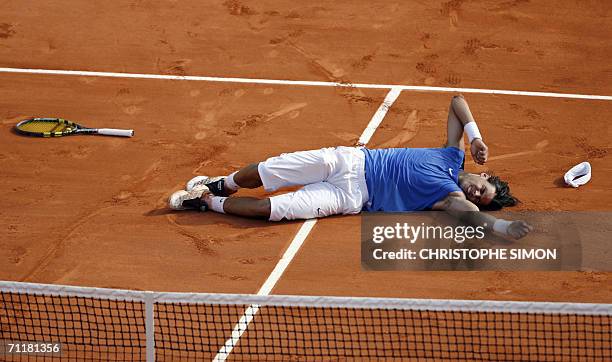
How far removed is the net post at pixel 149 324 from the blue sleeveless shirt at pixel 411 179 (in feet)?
11.5

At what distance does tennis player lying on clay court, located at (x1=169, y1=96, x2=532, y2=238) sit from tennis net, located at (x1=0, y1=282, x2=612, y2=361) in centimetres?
160

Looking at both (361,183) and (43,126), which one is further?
(43,126)

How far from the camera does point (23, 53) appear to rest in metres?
15.4

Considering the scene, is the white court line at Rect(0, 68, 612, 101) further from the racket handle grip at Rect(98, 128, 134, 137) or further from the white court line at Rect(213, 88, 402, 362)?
the racket handle grip at Rect(98, 128, 134, 137)

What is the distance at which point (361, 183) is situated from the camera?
1188 centimetres

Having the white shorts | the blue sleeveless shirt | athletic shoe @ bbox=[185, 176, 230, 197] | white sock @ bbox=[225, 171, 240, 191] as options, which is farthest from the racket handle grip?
the blue sleeveless shirt

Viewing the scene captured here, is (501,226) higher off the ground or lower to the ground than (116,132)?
lower

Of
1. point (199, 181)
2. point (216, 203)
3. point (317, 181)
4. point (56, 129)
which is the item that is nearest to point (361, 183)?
point (317, 181)

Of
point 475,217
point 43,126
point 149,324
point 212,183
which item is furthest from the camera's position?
point 43,126

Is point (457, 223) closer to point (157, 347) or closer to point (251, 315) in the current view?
point (251, 315)

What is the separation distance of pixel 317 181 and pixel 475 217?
1.78 m

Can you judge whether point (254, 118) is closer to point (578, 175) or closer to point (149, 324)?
point (578, 175)

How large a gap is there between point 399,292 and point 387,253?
2.21ft

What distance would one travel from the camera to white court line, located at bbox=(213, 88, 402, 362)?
9.97 meters
